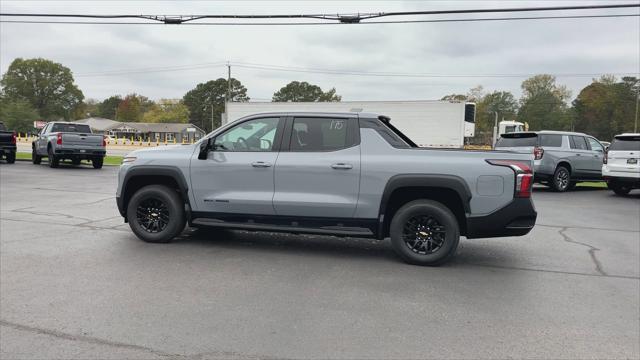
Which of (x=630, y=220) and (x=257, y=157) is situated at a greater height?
(x=257, y=157)

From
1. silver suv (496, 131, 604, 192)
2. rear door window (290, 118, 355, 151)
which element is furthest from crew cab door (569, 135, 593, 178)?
rear door window (290, 118, 355, 151)

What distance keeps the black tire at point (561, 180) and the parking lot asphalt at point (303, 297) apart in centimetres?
793

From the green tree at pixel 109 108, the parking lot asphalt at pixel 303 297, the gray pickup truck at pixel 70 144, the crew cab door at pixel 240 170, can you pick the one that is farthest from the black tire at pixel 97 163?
the green tree at pixel 109 108

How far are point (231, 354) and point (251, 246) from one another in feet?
11.2

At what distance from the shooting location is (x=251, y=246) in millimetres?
6922

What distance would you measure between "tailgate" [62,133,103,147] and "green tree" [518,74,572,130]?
330 feet

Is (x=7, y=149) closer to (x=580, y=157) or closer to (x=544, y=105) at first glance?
(x=580, y=157)

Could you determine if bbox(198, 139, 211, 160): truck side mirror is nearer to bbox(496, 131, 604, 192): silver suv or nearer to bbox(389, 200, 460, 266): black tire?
bbox(389, 200, 460, 266): black tire

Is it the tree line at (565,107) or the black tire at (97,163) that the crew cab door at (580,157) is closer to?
the black tire at (97,163)

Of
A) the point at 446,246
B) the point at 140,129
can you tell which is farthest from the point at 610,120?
the point at 446,246

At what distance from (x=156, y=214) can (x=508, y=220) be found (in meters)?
4.63

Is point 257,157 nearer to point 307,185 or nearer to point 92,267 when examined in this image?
point 307,185

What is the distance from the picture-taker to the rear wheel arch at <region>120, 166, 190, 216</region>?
6676 mm

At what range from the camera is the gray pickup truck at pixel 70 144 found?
20.2 m
